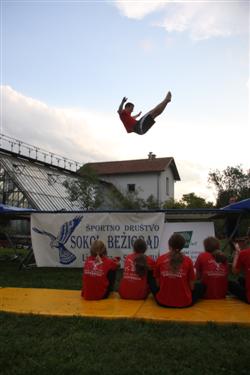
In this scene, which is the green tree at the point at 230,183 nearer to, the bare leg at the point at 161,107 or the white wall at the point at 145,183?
the white wall at the point at 145,183

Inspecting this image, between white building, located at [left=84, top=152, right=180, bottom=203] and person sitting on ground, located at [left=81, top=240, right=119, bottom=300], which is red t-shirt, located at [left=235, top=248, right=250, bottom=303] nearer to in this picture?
person sitting on ground, located at [left=81, top=240, right=119, bottom=300]

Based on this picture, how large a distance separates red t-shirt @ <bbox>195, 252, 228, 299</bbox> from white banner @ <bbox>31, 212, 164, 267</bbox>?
12.2 ft

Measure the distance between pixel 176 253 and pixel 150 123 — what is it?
2.29 meters

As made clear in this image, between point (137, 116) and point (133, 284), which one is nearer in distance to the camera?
point (133, 284)

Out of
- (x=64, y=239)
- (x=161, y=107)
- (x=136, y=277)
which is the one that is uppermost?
(x=161, y=107)

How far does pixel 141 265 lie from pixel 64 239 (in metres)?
5.02

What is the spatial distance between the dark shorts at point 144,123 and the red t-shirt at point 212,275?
7.35 ft

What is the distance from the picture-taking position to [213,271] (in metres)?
6.80

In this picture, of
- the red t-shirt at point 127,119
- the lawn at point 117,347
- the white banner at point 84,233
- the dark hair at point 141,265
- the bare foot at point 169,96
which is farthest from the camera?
the white banner at point 84,233

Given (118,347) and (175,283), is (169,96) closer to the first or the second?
(175,283)

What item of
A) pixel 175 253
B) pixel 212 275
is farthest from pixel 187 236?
pixel 175 253

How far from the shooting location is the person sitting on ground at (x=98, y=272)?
22.7 feet

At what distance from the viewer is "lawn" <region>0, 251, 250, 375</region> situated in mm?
3984

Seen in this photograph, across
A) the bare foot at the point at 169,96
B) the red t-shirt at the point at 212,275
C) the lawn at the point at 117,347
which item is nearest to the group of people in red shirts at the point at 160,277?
the red t-shirt at the point at 212,275
